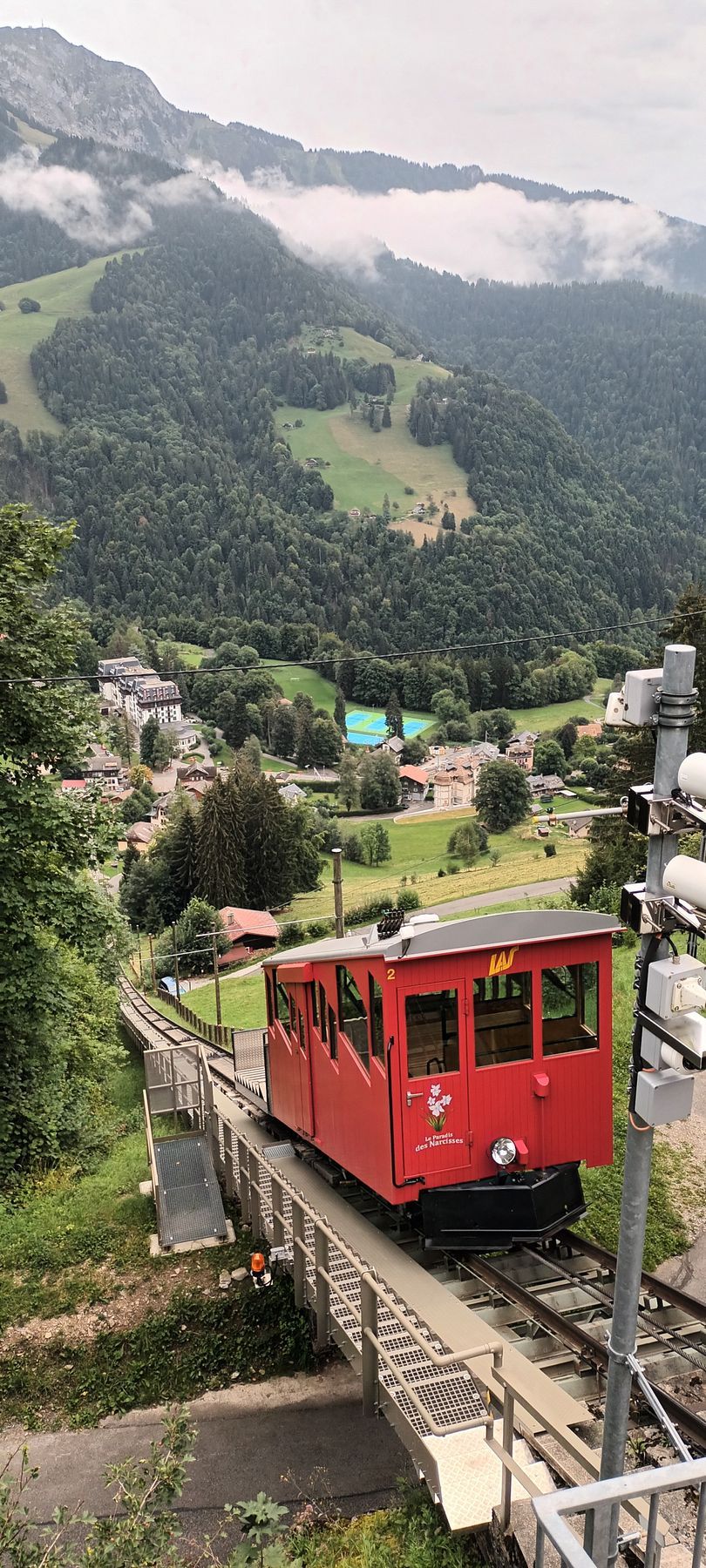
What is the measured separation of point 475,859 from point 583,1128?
8705cm

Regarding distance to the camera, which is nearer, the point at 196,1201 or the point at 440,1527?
the point at 440,1527

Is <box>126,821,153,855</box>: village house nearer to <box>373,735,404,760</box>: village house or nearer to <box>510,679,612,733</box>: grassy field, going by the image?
<box>373,735,404,760</box>: village house

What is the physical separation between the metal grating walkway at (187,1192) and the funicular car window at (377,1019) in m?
3.87

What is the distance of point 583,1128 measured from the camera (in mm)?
9773

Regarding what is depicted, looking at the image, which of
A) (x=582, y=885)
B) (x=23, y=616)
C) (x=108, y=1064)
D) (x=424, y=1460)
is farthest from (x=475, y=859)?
(x=424, y=1460)

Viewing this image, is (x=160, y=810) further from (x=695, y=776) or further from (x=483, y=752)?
(x=695, y=776)

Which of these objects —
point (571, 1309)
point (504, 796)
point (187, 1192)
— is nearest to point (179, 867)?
point (504, 796)

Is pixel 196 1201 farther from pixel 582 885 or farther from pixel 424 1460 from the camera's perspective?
pixel 582 885

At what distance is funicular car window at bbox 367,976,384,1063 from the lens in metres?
9.41

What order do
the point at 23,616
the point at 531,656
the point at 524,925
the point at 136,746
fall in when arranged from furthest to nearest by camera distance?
the point at 531,656, the point at 136,746, the point at 23,616, the point at 524,925

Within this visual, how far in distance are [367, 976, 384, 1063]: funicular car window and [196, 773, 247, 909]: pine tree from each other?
78.1 meters

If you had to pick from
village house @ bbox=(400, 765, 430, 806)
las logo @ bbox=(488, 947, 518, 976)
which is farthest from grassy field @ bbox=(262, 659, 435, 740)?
las logo @ bbox=(488, 947, 518, 976)

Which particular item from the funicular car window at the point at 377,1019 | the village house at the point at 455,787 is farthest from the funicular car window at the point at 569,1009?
the village house at the point at 455,787

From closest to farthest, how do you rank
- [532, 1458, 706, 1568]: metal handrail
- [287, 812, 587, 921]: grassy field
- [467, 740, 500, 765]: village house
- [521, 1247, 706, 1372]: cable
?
[532, 1458, 706, 1568]: metal handrail → [521, 1247, 706, 1372]: cable → [287, 812, 587, 921]: grassy field → [467, 740, 500, 765]: village house
